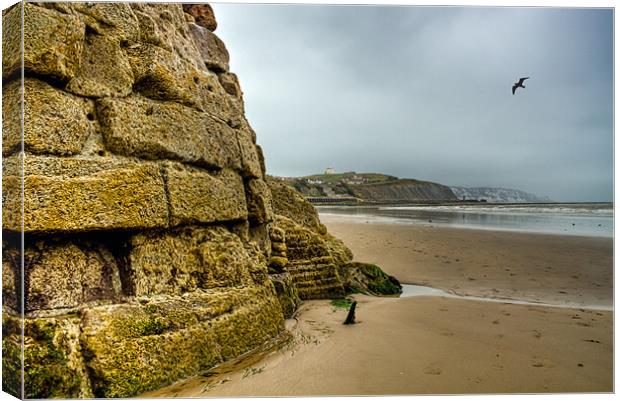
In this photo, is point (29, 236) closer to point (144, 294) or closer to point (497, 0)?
point (144, 294)

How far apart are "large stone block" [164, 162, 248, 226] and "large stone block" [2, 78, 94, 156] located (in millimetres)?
960

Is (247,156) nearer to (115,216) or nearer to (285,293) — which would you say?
(285,293)

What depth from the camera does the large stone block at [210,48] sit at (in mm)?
6687

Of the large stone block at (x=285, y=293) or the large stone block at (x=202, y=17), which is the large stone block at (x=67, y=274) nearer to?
the large stone block at (x=285, y=293)

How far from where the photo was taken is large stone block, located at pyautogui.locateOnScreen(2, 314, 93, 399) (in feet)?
11.7

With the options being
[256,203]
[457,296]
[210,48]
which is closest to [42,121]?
[256,203]

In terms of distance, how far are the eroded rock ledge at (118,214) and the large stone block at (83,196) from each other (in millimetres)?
12

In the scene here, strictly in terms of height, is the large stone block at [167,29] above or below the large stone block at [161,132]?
above

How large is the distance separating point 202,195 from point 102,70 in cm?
167

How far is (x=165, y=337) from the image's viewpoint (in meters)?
4.10

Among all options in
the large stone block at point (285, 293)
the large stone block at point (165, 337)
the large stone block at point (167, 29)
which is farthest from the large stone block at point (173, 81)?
A: the large stone block at point (285, 293)

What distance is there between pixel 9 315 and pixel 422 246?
12.6m

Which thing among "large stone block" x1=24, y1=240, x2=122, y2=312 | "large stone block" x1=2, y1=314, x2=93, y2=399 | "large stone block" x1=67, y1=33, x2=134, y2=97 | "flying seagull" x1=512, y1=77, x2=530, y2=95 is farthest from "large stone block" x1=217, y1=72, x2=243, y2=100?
"large stone block" x1=2, y1=314, x2=93, y2=399

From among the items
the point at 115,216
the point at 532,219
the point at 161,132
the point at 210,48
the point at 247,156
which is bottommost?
the point at 532,219
